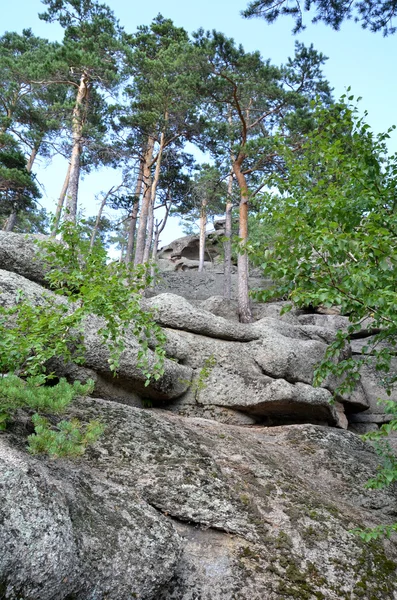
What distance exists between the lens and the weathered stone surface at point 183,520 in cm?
296

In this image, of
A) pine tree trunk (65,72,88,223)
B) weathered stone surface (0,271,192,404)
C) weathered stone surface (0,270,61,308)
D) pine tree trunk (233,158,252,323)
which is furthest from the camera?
pine tree trunk (65,72,88,223)

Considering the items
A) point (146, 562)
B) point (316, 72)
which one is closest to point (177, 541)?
point (146, 562)

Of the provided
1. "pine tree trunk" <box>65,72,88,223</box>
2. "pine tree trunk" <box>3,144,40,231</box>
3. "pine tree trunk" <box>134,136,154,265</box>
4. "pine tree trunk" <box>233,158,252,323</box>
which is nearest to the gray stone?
"pine tree trunk" <box>233,158,252,323</box>

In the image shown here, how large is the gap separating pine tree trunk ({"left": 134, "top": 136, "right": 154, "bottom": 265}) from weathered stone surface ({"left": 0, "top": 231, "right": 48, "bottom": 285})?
1034 cm

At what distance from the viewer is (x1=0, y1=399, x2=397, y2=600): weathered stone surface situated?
2957 mm

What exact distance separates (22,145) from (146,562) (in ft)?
78.6

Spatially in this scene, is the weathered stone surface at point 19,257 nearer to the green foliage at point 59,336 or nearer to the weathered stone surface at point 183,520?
the weathered stone surface at point 183,520

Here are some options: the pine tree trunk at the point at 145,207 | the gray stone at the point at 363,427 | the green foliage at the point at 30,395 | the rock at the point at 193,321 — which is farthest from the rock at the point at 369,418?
the pine tree trunk at the point at 145,207

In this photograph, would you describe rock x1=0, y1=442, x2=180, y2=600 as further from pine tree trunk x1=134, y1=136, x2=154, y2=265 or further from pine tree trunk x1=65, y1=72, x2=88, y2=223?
pine tree trunk x1=134, y1=136, x2=154, y2=265

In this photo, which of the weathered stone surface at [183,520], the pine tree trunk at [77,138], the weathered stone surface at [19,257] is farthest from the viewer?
the pine tree trunk at [77,138]

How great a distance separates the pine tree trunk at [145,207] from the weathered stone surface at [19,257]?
10343 millimetres

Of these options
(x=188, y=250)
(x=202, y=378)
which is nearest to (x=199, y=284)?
(x=188, y=250)

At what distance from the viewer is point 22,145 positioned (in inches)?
899

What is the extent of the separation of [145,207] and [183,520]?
684 inches
